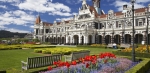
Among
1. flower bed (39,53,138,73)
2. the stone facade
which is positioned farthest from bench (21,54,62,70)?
the stone facade

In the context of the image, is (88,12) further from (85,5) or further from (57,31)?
(57,31)

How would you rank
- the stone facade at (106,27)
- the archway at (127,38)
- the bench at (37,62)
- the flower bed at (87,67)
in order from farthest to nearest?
the archway at (127,38), the stone facade at (106,27), the bench at (37,62), the flower bed at (87,67)

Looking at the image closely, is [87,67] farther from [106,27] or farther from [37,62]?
[106,27]

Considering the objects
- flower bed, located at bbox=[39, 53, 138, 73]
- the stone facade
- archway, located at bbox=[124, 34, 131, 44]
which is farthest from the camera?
archway, located at bbox=[124, 34, 131, 44]

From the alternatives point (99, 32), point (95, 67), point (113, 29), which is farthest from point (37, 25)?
point (95, 67)

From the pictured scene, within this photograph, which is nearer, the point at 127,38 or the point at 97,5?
the point at 127,38

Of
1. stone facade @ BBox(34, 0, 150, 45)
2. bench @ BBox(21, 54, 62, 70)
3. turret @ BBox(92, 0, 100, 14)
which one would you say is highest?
turret @ BBox(92, 0, 100, 14)

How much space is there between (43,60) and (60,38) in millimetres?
58255

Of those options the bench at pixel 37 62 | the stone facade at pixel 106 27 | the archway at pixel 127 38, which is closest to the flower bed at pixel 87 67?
the bench at pixel 37 62

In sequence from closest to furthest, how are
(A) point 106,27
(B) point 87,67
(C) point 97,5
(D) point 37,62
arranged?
(B) point 87,67
(D) point 37,62
(A) point 106,27
(C) point 97,5

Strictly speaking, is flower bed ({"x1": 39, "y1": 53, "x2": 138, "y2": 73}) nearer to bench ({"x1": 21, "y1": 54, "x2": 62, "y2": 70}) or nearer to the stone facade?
bench ({"x1": 21, "y1": 54, "x2": 62, "y2": 70})

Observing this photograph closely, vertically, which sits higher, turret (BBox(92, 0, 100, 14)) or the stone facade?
turret (BBox(92, 0, 100, 14))

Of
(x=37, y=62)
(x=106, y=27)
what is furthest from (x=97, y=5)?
(x=37, y=62)

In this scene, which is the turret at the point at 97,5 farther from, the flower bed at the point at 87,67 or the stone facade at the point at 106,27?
the flower bed at the point at 87,67
